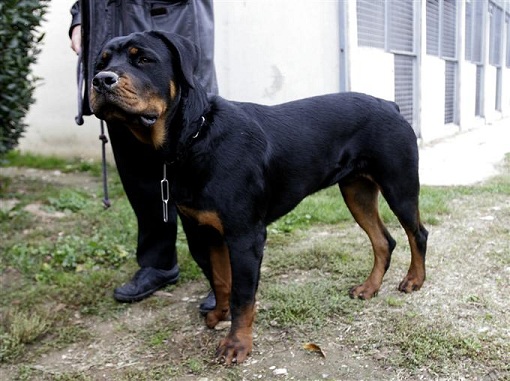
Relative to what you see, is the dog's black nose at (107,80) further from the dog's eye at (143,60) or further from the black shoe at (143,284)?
the black shoe at (143,284)

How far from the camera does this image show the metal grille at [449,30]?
397 inches

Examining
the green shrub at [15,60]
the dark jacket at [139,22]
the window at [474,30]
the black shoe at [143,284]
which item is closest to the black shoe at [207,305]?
the black shoe at [143,284]

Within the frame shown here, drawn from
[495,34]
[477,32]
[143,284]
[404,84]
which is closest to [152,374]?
[143,284]

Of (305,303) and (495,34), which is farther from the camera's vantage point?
(495,34)

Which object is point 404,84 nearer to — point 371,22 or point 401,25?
point 401,25

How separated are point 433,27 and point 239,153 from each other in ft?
26.2

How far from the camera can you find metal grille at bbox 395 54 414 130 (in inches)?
323

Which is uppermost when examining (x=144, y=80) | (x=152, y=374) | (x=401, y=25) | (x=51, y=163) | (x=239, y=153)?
(x=401, y=25)

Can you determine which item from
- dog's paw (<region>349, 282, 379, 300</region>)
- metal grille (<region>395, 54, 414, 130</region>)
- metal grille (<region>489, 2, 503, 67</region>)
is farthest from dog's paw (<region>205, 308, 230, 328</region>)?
metal grille (<region>489, 2, 503, 67</region>)

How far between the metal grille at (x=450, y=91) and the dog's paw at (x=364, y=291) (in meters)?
7.94

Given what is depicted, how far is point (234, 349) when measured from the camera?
8.71 ft

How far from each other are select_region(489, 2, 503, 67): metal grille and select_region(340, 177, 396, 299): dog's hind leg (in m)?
12.2

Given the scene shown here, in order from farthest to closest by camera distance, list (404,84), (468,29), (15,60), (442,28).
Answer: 1. (468,29)
2. (442,28)
3. (404,84)
4. (15,60)

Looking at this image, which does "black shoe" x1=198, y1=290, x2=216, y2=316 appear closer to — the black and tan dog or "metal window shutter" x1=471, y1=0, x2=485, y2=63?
the black and tan dog
